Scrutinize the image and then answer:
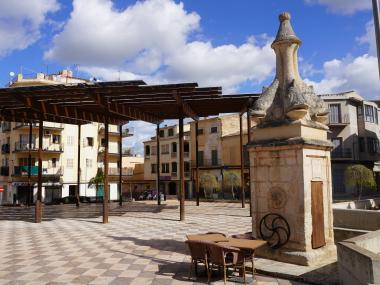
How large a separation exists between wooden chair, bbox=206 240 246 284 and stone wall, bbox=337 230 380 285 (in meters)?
1.97

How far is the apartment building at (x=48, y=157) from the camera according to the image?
4631 centimetres

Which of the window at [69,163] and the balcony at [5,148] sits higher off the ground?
the balcony at [5,148]

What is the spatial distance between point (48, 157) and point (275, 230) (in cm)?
4284

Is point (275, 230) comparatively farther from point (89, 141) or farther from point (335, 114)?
point (89, 141)

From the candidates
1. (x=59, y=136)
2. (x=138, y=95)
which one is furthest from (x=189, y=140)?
(x=138, y=95)

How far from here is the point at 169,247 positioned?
12.0m

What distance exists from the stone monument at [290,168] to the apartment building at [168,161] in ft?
147

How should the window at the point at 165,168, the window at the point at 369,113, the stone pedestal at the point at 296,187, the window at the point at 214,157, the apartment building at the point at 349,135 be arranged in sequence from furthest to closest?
the window at the point at 165,168 → the window at the point at 214,157 → the window at the point at 369,113 → the apartment building at the point at 349,135 → the stone pedestal at the point at 296,187

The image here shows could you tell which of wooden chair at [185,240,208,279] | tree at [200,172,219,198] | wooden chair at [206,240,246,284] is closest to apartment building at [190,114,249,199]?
tree at [200,172,219,198]

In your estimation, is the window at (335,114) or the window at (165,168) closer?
the window at (335,114)

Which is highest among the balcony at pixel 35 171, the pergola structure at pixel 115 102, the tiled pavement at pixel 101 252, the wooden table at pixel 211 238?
the pergola structure at pixel 115 102

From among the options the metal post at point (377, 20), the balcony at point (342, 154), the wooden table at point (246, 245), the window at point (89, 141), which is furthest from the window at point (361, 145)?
the wooden table at point (246, 245)

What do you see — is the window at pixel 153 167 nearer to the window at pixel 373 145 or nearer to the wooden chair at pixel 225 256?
the window at pixel 373 145

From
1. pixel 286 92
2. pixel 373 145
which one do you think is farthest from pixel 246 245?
pixel 373 145
